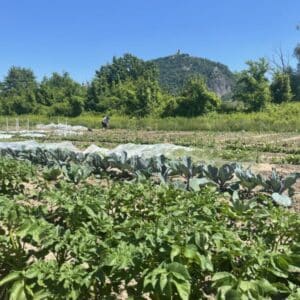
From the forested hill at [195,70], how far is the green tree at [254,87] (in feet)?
203

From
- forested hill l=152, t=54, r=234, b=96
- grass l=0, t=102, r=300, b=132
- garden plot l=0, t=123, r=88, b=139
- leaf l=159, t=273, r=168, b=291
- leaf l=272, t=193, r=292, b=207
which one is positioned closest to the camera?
leaf l=159, t=273, r=168, b=291

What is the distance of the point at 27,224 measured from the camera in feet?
8.92

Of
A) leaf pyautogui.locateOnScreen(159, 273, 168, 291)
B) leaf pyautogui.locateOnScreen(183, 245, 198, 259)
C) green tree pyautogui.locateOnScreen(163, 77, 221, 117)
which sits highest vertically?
green tree pyautogui.locateOnScreen(163, 77, 221, 117)

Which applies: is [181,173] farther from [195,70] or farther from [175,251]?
[195,70]

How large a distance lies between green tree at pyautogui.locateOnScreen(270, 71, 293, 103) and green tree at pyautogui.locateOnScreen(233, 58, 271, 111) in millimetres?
822

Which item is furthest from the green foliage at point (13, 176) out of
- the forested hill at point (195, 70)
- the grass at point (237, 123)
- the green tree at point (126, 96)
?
the forested hill at point (195, 70)

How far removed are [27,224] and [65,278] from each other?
597mm

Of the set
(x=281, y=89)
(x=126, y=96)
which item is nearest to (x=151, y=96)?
(x=126, y=96)

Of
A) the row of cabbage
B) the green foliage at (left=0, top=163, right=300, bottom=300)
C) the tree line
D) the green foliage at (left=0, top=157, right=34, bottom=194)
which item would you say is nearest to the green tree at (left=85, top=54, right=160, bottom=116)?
the tree line

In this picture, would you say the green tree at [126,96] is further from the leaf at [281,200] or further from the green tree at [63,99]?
the leaf at [281,200]

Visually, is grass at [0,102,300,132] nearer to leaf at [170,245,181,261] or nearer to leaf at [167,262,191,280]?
leaf at [170,245,181,261]

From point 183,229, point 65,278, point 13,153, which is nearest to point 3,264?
point 65,278

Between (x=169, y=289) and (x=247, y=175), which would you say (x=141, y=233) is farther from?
(x=247, y=175)

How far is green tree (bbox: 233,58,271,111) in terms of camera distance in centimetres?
3059
